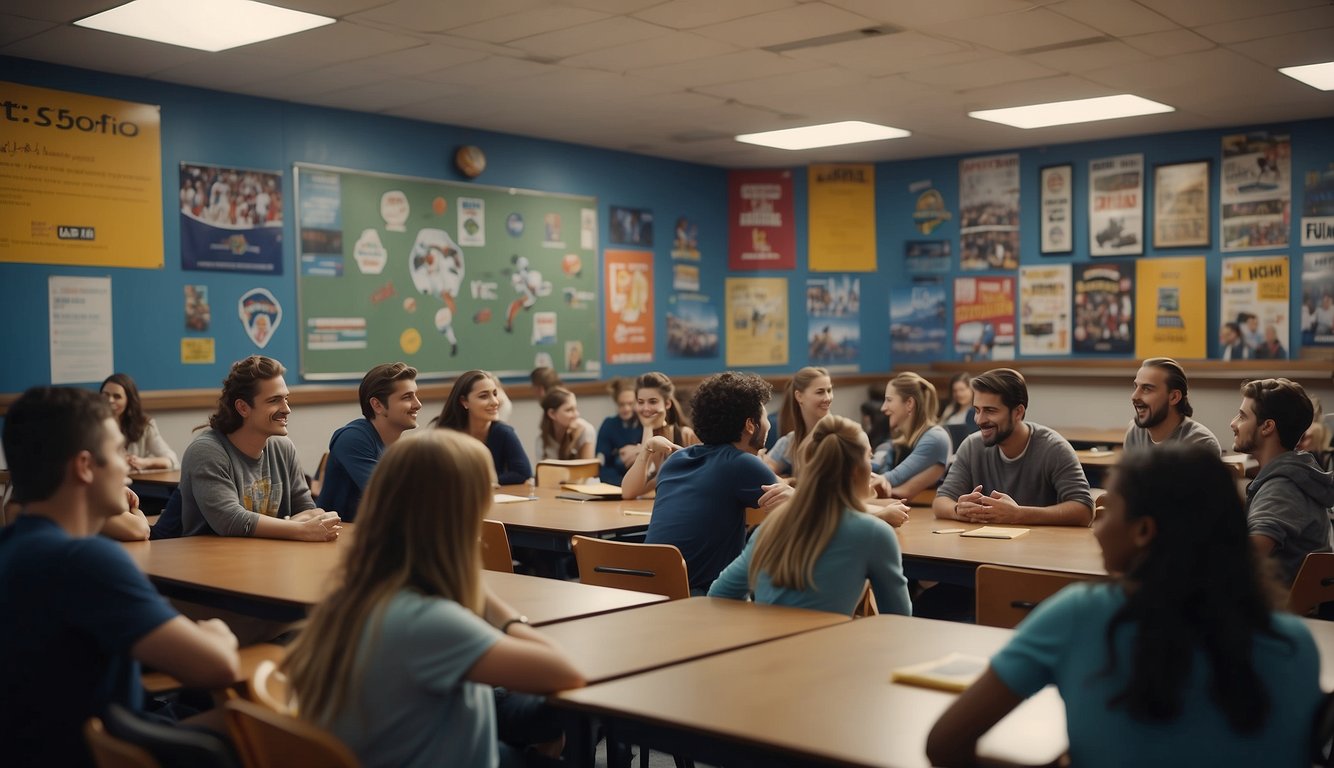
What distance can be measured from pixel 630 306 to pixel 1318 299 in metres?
5.03

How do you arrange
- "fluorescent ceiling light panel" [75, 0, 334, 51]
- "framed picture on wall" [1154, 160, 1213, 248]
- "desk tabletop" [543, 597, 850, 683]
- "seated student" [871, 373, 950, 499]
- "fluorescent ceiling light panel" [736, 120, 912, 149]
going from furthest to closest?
"framed picture on wall" [1154, 160, 1213, 248], "fluorescent ceiling light panel" [736, 120, 912, 149], "fluorescent ceiling light panel" [75, 0, 334, 51], "seated student" [871, 373, 950, 499], "desk tabletop" [543, 597, 850, 683]

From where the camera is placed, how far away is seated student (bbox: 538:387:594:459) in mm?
7004

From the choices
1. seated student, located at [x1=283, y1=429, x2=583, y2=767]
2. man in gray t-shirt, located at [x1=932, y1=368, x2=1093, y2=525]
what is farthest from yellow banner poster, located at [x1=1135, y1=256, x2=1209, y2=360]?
seated student, located at [x1=283, y1=429, x2=583, y2=767]

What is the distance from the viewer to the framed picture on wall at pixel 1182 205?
9.01 m

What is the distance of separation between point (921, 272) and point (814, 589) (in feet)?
→ 25.9

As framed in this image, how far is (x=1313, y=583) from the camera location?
3164mm

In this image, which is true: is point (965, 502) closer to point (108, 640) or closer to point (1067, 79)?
point (108, 640)

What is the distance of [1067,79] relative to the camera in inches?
281

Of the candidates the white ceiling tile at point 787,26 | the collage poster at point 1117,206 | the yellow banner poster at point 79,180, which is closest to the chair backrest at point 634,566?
the white ceiling tile at point 787,26

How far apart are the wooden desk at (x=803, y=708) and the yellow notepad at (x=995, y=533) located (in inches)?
60.5

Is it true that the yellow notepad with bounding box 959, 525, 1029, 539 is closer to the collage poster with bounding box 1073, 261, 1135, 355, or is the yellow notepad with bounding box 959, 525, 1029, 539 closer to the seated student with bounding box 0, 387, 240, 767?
the seated student with bounding box 0, 387, 240, 767

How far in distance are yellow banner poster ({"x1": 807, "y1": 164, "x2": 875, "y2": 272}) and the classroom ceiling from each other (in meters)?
1.81

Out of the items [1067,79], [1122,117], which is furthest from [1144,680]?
[1122,117]

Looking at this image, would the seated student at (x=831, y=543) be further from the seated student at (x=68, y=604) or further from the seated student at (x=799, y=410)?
the seated student at (x=799, y=410)
